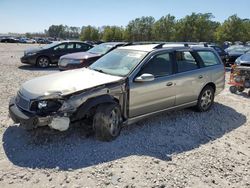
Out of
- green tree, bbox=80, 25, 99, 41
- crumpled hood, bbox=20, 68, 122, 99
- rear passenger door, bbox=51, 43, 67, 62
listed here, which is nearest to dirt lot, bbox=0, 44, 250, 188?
crumpled hood, bbox=20, 68, 122, 99

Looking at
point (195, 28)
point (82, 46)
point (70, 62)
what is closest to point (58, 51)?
point (82, 46)

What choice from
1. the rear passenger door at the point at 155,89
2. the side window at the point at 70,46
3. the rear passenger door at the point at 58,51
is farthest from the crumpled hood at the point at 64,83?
the side window at the point at 70,46

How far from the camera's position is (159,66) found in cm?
511

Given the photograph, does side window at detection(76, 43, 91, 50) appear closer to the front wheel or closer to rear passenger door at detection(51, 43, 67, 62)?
rear passenger door at detection(51, 43, 67, 62)

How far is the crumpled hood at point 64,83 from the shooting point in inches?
161

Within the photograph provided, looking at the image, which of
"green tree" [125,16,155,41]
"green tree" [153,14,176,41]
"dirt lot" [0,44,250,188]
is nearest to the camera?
"dirt lot" [0,44,250,188]

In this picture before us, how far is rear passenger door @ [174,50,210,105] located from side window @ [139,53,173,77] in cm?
22

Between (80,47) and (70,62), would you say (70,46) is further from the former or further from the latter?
(70,62)

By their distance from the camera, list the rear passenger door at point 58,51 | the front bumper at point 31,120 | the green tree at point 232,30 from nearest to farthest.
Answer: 1. the front bumper at point 31,120
2. the rear passenger door at point 58,51
3. the green tree at point 232,30

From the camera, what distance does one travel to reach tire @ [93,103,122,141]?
420 cm

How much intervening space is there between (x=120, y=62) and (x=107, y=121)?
4.52 feet

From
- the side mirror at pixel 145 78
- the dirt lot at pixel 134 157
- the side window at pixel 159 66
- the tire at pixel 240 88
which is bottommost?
the dirt lot at pixel 134 157

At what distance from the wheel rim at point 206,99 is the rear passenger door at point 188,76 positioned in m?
0.29

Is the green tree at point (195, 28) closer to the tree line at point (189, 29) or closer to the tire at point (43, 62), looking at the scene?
the tree line at point (189, 29)
